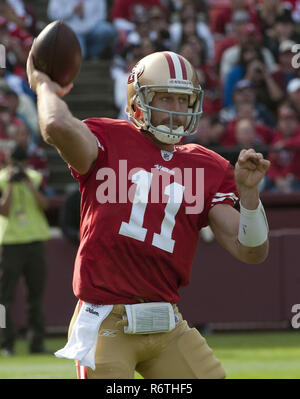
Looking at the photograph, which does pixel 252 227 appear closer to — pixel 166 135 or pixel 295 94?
pixel 166 135

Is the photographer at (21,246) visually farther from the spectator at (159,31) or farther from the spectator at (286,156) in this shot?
the spectator at (159,31)

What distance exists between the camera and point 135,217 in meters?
3.51

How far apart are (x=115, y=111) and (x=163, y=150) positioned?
26.1ft

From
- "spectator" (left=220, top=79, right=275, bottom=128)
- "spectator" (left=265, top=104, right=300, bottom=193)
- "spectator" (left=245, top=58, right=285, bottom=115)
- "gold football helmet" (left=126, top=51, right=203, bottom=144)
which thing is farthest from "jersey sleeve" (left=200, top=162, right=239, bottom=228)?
"spectator" (left=245, top=58, right=285, bottom=115)

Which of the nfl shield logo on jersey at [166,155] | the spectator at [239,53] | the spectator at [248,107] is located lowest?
the nfl shield logo on jersey at [166,155]

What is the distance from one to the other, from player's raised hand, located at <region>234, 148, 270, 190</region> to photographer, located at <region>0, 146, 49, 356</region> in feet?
17.1

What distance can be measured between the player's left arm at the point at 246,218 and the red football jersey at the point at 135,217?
72 mm

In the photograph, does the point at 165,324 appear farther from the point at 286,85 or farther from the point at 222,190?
the point at 286,85

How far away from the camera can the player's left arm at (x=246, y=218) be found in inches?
129

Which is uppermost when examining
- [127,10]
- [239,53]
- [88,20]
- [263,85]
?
[127,10]

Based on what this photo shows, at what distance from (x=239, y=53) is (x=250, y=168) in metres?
8.09

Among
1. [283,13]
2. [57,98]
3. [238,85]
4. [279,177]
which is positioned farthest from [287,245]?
[57,98]

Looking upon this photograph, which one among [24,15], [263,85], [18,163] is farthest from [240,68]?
[18,163]

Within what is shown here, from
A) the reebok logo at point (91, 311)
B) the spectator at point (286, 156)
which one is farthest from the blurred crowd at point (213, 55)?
the reebok logo at point (91, 311)
